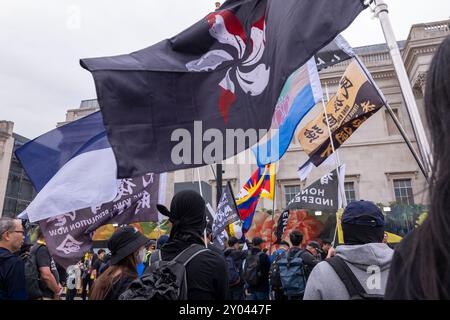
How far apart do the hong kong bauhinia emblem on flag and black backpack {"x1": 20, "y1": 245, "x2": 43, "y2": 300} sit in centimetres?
367

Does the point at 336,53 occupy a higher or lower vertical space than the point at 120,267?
higher

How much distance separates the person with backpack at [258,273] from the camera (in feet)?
23.8

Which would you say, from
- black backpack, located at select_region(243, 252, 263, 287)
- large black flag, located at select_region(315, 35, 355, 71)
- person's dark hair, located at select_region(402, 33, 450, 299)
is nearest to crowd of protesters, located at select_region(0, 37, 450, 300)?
person's dark hair, located at select_region(402, 33, 450, 299)

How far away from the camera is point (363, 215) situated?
7.89ft

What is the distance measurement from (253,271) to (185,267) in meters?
5.14

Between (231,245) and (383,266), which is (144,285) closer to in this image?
(383,266)

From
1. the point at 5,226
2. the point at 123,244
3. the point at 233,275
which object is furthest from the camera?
the point at 233,275

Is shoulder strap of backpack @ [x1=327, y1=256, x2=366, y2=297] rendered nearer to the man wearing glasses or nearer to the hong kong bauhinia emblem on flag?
the hong kong bauhinia emblem on flag

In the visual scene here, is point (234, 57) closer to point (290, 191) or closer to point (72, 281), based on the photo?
point (72, 281)

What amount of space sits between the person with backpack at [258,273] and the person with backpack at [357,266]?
5.16 m

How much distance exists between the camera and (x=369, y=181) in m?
22.8

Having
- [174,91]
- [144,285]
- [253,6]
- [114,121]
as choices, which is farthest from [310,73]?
[144,285]

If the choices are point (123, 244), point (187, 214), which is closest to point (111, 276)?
point (123, 244)

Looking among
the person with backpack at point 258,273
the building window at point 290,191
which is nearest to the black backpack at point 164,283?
the person with backpack at point 258,273
